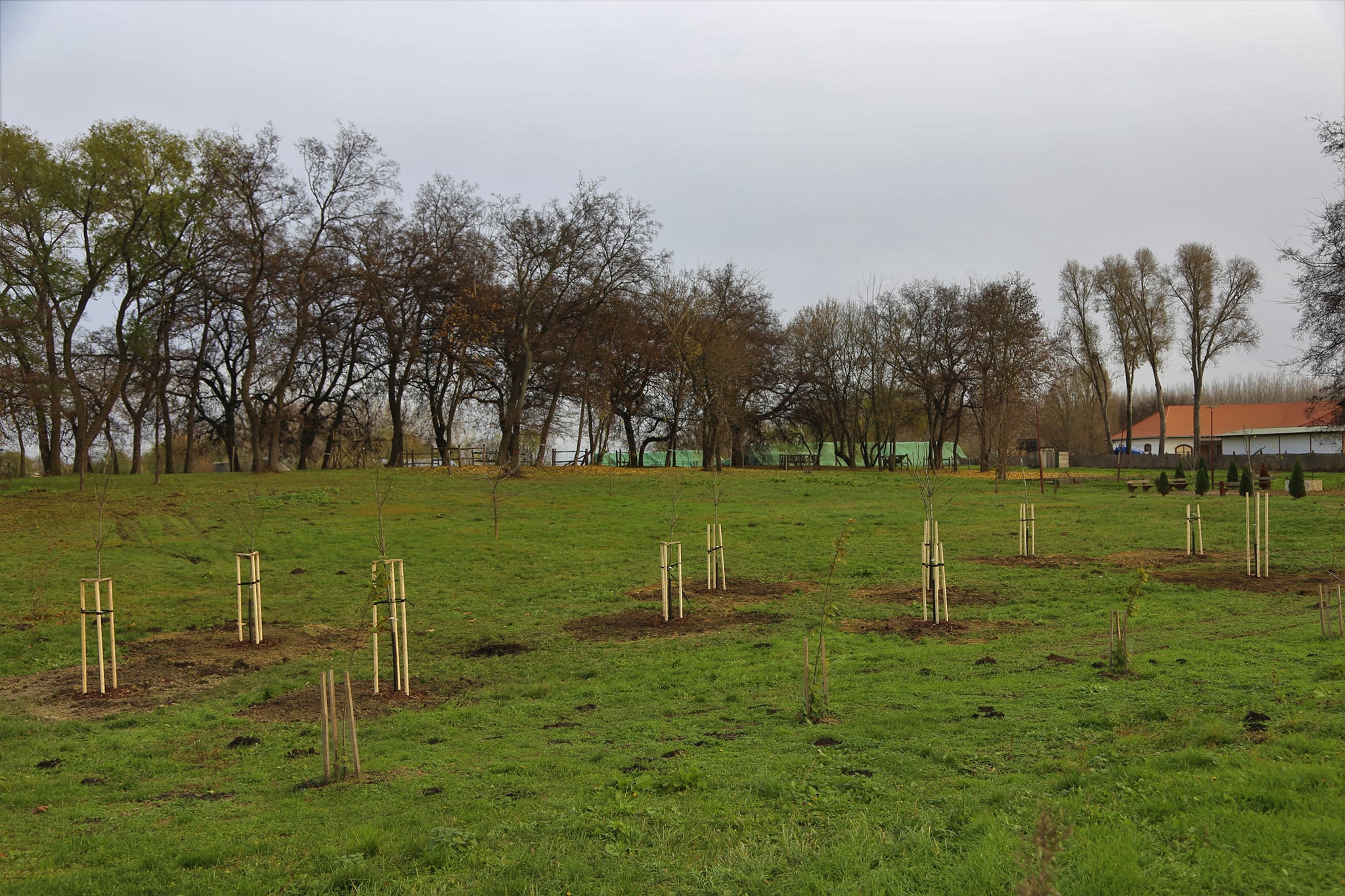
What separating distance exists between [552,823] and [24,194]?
128ft

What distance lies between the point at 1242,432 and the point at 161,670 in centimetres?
7973

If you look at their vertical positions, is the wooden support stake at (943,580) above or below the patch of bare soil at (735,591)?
above

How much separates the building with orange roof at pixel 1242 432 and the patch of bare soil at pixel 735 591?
5820 cm

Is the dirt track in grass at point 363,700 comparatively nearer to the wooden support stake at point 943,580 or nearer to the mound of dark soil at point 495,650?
the mound of dark soil at point 495,650

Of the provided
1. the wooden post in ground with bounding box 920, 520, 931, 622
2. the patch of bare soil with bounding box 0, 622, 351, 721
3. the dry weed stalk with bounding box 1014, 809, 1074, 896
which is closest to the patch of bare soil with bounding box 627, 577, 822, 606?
the wooden post in ground with bounding box 920, 520, 931, 622

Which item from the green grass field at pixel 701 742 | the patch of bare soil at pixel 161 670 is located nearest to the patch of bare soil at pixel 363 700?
the green grass field at pixel 701 742

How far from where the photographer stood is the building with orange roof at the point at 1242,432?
65.3 m

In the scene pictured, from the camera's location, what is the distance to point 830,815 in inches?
217

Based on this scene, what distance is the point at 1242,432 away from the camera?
229 feet

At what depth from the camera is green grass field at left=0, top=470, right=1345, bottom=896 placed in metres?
4.78

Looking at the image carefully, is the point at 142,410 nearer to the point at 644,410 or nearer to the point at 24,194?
the point at 24,194

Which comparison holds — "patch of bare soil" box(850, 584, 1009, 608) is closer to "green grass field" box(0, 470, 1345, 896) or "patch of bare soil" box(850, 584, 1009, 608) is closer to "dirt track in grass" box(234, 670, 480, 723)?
"green grass field" box(0, 470, 1345, 896)

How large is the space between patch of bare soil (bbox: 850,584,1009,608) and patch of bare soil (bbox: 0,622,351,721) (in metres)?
8.95

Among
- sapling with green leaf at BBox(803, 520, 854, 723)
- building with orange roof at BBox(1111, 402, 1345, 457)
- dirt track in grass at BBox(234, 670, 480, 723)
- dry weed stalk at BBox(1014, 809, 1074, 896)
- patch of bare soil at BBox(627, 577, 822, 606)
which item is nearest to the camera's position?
dry weed stalk at BBox(1014, 809, 1074, 896)
